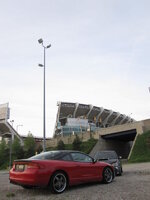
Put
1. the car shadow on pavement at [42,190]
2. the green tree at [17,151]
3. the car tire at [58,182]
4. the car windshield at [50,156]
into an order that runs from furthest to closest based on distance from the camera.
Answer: the green tree at [17,151]
the car windshield at [50,156]
the car shadow on pavement at [42,190]
the car tire at [58,182]

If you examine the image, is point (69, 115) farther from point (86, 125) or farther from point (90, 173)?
point (90, 173)

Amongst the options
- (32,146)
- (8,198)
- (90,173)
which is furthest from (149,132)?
(8,198)

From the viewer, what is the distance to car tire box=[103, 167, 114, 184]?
862 centimetres

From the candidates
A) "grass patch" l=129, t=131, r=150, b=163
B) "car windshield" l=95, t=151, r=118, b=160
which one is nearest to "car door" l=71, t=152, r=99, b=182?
"car windshield" l=95, t=151, r=118, b=160

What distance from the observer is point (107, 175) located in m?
8.77

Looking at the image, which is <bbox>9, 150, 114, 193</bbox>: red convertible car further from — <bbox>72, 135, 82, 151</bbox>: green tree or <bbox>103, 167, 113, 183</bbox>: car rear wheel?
<bbox>72, 135, 82, 151</bbox>: green tree

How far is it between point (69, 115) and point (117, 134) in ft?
178

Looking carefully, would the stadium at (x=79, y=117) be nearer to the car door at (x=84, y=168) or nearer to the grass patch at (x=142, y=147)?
the grass patch at (x=142, y=147)

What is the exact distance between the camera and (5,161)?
52.8 meters

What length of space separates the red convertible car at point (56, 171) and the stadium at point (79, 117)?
84.4m

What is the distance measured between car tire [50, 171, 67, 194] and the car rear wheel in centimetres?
204

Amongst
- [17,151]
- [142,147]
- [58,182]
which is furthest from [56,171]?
[17,151]

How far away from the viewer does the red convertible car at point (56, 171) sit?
6.64m

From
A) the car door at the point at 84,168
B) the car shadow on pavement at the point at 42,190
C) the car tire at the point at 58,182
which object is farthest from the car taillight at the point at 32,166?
the car door at the point at 84,168
